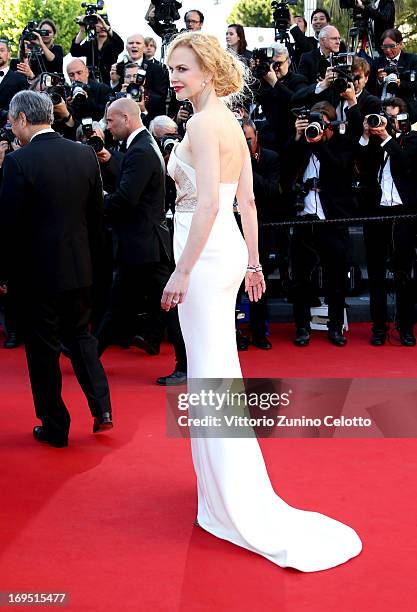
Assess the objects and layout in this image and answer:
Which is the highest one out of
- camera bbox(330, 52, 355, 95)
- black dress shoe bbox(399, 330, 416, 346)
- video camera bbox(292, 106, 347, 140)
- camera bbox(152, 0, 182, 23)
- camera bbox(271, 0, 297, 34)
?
camera bbox(152, 0, 182, 23)

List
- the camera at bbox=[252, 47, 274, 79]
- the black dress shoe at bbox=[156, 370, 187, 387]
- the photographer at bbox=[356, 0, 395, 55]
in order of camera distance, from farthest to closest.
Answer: the photographer at bbox=[356, 0, 395, 55] → the camera at bbox=[252, 47, 274, 79] → the black dress shoe at bbox=[156, 370, 187, 387]

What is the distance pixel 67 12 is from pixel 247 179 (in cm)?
3119

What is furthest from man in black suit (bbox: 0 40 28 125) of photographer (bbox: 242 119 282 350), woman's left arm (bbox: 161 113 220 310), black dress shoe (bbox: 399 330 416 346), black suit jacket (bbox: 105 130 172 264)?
woman's left arm (bbox: 161 113 220 310)

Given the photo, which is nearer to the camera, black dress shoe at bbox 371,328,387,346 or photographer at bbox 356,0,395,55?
black dress shoe at bbox 371,328,387,346

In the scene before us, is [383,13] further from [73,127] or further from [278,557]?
[278,557]

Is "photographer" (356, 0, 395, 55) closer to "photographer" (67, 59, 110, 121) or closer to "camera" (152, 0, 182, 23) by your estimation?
"camera" (152, 0, 182, 23)

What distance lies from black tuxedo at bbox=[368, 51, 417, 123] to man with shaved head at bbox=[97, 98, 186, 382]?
2.60 meters

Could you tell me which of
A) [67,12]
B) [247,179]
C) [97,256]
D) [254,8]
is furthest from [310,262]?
[254,8]

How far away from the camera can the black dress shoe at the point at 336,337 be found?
23.3 feet

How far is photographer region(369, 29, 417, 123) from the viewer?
7799mm

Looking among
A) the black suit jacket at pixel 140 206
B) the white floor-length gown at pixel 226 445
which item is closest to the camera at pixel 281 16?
the black suit jacket at pixel 140 206

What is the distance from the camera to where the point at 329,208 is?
713 centimetres

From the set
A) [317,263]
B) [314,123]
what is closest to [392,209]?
[317,263]

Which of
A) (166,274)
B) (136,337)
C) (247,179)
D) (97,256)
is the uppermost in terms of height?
(247,179)
